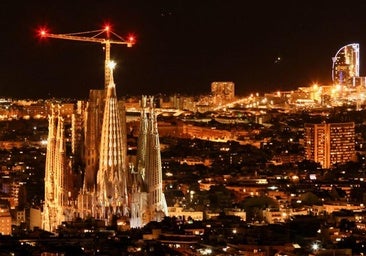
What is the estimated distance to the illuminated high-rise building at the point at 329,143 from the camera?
4928 centimetres

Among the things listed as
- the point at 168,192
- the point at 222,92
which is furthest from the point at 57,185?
the point at 222,92

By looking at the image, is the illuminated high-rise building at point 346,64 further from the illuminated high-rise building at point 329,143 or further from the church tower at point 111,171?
the church tower at point 111,171

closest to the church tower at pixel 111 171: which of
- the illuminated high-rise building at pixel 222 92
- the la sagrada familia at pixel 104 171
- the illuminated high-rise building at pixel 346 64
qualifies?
the la sagrada familia at pixel 104 171

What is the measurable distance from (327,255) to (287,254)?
596mm

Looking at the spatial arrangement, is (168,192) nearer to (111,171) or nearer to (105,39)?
(105,39)

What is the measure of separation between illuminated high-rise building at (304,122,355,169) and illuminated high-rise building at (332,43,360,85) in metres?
22.3

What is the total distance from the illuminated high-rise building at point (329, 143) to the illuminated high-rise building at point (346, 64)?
22.3 metres

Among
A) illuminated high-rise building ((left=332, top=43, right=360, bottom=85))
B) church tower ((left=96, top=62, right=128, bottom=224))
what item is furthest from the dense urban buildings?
illuminated high-rise building ((left=332, top=43, right=360, bottom=85))

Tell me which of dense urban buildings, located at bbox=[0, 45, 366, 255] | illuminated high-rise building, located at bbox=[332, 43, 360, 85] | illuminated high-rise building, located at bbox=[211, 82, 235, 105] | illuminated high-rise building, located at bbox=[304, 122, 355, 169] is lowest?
dense urban buildings, located at bbox=[0, 45, 366, 255]

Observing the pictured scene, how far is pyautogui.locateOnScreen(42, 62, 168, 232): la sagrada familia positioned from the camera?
25219 millimetres

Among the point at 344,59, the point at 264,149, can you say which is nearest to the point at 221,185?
the point at 264,149

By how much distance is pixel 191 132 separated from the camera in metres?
65.1

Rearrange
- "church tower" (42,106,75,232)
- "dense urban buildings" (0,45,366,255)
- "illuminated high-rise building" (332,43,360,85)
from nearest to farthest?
"dense urban buildings" (0,45,366,255)
"church tower" (42,106,75,232)
"illuminated high-rise building" (332,43,360,85)

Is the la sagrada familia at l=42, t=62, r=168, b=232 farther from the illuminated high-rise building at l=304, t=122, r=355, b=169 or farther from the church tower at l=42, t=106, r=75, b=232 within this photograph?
the illuminated high-rise building at l=304, t=122, r=355, b=169
